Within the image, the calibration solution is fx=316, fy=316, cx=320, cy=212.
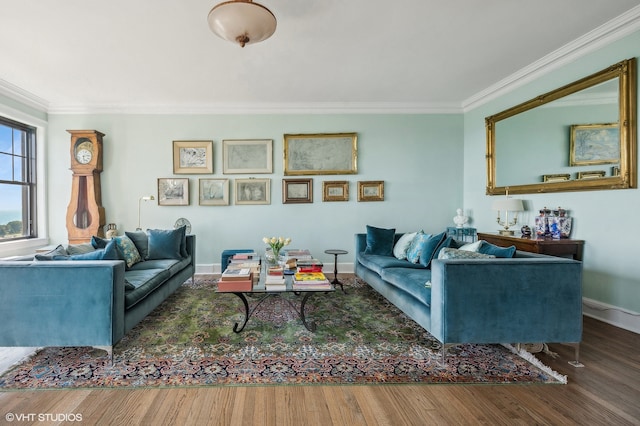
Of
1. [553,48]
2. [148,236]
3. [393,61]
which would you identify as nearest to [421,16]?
[393,61]

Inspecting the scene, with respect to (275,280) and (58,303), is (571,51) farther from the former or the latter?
(58,303)

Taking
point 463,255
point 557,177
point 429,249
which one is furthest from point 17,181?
point 557,177

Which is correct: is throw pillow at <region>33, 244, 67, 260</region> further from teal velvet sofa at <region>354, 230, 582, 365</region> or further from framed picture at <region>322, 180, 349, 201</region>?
framed picture at <region>322, 180, 349, 201</region>

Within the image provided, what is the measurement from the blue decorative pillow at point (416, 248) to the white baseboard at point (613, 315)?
182 cm

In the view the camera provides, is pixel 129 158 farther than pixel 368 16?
Yes

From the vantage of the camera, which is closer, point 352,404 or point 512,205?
point 352,404

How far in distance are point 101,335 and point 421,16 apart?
3.80 metres

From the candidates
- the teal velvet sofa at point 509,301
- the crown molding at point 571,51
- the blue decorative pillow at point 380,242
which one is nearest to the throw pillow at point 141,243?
the blue decorative pillow at point 380,242

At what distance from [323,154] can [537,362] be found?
13.6 feet

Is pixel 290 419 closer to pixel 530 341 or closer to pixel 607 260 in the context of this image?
pixel 530 341

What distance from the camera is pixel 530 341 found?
234 centimetres

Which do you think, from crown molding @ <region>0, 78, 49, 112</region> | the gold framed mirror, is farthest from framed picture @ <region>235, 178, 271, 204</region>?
the gold framed mirror

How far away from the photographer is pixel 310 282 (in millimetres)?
2902

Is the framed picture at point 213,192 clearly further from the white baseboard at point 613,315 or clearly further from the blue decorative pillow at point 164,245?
the white baseboard at point 613,315
